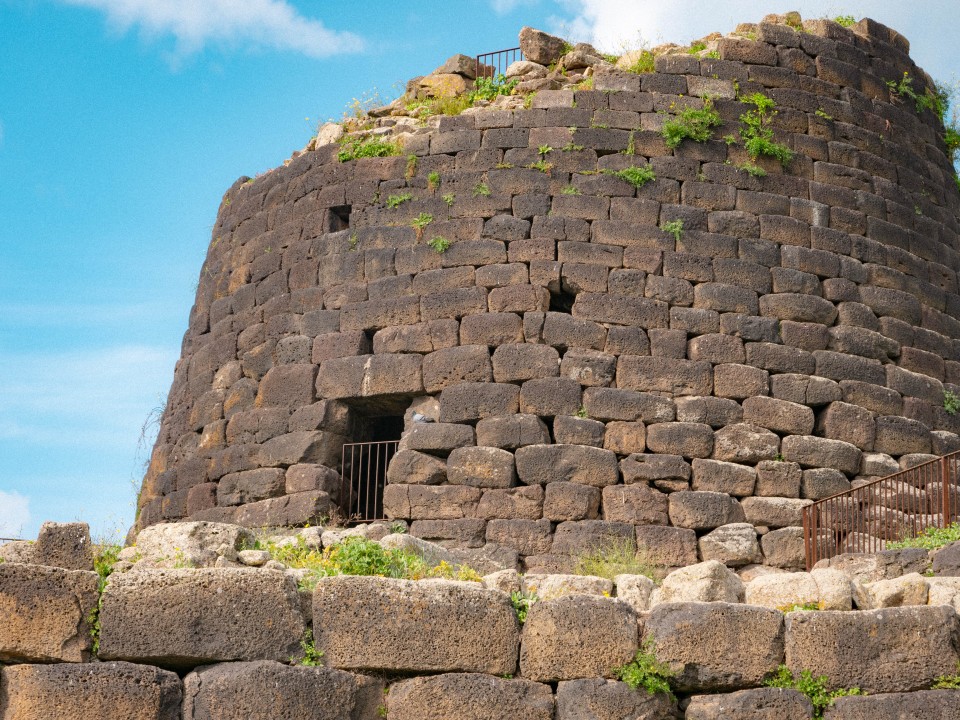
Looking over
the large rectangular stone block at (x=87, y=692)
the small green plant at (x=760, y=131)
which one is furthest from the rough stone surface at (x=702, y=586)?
the small green plant at (x=760, y=131)

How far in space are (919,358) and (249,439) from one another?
6.25m

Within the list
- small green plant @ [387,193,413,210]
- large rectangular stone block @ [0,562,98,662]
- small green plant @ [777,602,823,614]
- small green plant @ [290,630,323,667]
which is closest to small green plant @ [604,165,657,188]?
small green plant @ [387,193,413,210]

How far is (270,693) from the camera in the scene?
6516 mm

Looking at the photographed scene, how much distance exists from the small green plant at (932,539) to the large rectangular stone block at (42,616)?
238 inches

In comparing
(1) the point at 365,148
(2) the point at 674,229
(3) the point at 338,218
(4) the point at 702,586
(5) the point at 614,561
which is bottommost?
(4) the point at 702,586

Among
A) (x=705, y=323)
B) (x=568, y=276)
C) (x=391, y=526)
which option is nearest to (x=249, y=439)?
(x=391, y=526)

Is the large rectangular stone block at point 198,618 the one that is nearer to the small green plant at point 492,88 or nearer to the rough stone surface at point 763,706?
the rough stone surface at point 763,706

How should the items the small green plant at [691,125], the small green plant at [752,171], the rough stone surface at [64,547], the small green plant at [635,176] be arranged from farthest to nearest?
the small green plant at [752,171] < the small green plant at [691,125] < the small green plant at [635,176] < the rough stone surface at [64,547]

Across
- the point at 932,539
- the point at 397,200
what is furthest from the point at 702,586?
the point at 397,200

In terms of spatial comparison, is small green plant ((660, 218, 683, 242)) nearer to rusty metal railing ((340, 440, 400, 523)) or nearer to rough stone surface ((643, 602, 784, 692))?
rusty metal railing ((340, 440, 400, 523))

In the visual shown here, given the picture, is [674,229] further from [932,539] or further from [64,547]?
[64,547]

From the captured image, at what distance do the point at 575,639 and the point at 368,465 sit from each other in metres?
5.43

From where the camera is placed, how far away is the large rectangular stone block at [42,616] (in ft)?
21.3

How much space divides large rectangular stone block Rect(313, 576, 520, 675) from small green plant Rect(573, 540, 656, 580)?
3.86m
